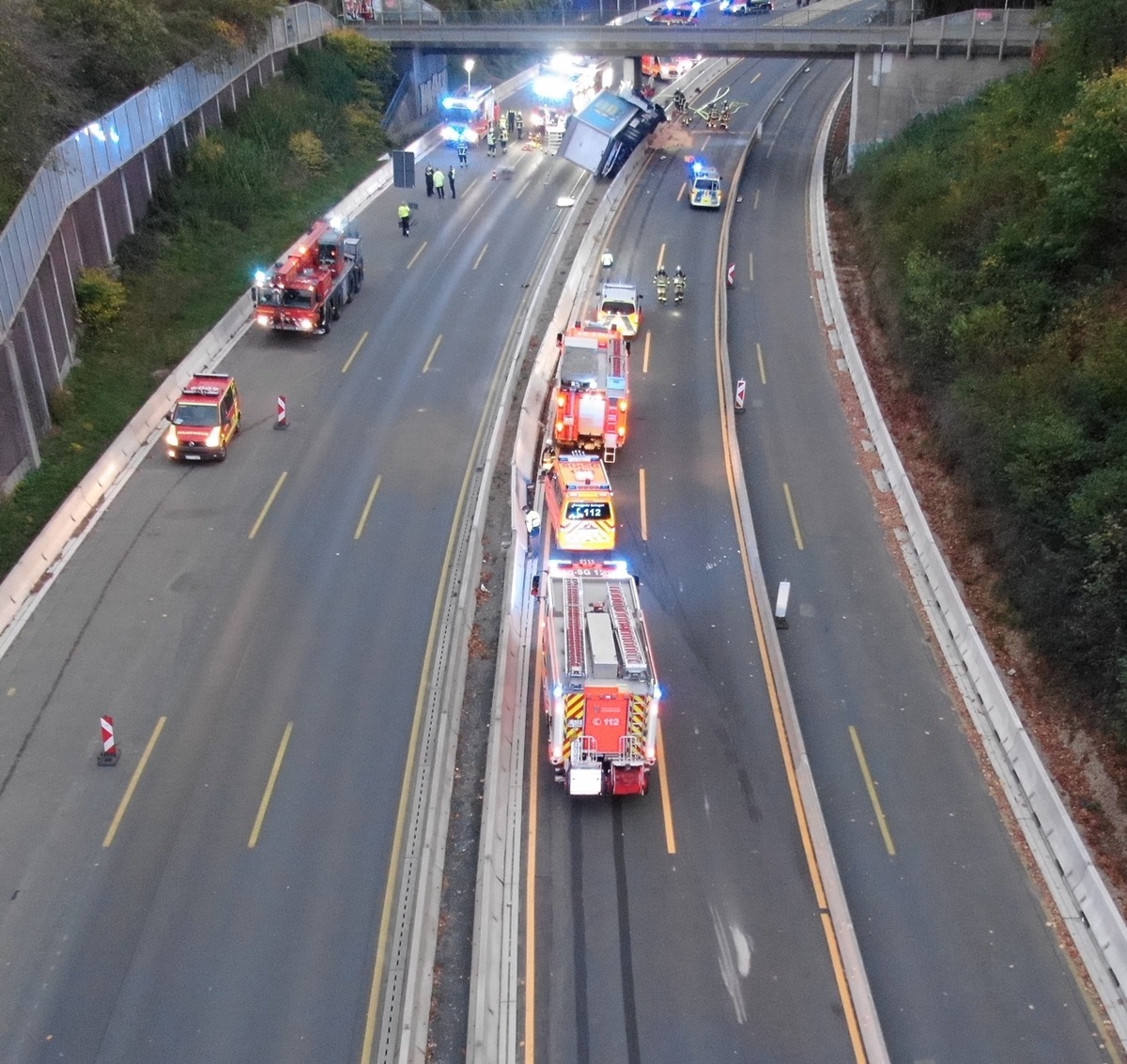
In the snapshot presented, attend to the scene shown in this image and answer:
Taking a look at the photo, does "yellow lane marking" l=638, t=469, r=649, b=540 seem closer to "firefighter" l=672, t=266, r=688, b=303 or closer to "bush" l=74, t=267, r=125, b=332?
"firefighter" l=672, t=266, r=688, b=303

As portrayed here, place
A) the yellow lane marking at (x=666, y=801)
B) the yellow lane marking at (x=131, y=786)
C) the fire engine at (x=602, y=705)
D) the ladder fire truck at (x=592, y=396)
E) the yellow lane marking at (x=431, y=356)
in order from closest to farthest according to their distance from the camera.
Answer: the yellow lane marking at (x=131, y=786)
the fire engine at (x=602, y=705)
the yellow lane marking at (x=666, y=801)
the ladder fire truck at (x=592, y=396)
the yellow lane marking at (x=431, y=356)

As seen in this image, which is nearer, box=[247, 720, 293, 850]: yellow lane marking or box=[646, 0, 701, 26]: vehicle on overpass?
box=[247, 720, 293, 850]: yellow lane marking

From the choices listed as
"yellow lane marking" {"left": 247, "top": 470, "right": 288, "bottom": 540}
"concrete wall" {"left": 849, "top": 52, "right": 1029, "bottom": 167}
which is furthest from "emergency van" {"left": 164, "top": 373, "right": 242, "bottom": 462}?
"concrete wall" {"left": 849, "top": 52, "right": 1029, "bottom": 167}

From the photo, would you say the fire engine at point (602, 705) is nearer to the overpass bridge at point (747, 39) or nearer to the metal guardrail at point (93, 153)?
the metal guardrail at point (93, 153)

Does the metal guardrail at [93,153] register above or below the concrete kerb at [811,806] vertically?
above

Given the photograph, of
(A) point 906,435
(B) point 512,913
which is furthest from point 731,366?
(B) point 512,913

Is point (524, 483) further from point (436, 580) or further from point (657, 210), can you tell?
point (657, 210)

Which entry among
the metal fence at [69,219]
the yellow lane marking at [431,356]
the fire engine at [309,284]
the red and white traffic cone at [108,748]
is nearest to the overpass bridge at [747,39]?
the metal fence at [69,219]

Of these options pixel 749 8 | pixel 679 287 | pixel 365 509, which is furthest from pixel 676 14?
pixel 365 509
